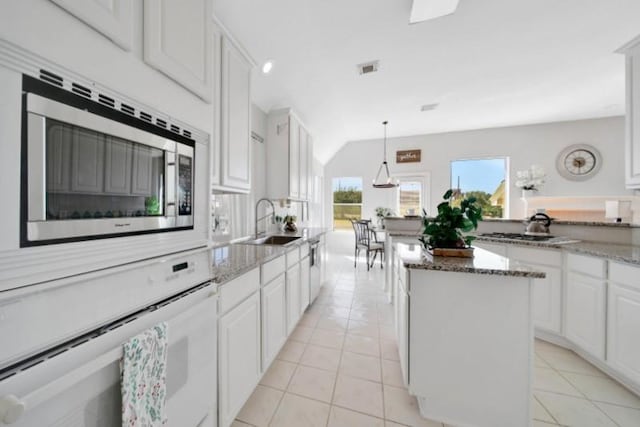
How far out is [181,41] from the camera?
0.93 meters

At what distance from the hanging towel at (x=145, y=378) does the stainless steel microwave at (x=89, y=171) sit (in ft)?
1.07

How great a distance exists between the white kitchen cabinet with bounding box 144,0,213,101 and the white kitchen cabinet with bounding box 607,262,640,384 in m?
2.85

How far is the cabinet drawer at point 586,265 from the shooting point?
1759 mm

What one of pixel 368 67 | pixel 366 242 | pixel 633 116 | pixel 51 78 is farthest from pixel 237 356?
pixel 366 242

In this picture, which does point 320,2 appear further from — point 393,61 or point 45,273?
point 45,273

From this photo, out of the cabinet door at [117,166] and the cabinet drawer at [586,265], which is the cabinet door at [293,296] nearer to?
the cabinet door at [117,166]

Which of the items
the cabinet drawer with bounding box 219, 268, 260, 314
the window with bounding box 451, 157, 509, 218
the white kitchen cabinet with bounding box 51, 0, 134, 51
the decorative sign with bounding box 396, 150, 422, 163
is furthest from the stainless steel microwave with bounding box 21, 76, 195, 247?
the window with bounding box 451, 157, 509, 218

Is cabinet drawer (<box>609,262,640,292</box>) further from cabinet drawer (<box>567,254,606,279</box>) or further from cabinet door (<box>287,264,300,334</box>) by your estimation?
cabinet door (<box>287,264,300,334</box>)

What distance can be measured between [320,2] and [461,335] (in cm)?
246

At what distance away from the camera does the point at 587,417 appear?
1388 millimetres

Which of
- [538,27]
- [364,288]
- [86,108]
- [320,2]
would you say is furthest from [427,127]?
[86,108]

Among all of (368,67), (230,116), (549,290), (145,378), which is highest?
(368,67)

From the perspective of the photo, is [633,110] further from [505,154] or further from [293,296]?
[505,154]

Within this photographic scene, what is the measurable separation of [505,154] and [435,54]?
4.16 m
